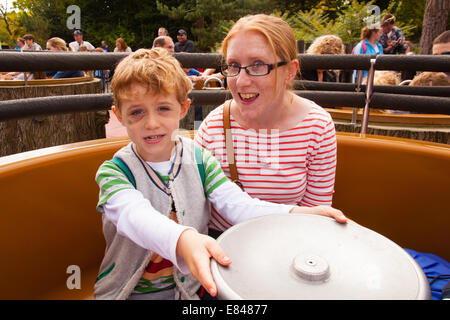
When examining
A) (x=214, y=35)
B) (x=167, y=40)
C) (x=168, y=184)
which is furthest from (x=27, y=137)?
(x=214, y=35)

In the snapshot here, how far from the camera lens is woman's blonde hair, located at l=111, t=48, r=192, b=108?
1.02m

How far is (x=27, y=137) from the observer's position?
386cm

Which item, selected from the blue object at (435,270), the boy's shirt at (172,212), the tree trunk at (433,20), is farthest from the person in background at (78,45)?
the blue object at (435,270)

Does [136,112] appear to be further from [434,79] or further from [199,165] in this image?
[434,79]

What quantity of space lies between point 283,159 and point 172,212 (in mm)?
481

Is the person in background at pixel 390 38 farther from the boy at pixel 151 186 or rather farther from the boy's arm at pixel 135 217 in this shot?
the boy's arm at pixel 135 217

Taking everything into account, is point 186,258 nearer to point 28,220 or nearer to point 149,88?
point 149,88

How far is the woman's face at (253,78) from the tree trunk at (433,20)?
7219 millimetres

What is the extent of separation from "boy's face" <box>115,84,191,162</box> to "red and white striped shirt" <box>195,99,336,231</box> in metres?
0.35

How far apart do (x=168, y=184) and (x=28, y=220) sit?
0.48 m

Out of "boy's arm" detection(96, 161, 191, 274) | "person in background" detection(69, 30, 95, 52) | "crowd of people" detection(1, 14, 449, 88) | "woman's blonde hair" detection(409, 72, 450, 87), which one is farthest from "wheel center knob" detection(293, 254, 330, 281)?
"person in background" detection(69, 30, 95, 52)

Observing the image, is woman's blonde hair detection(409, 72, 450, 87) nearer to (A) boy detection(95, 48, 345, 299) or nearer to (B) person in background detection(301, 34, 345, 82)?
(B) person in background detection(301, 34, 345, 82)

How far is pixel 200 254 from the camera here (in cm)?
74
